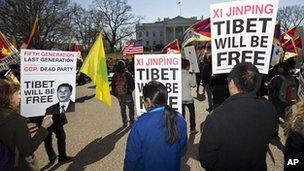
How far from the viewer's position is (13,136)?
141 inches

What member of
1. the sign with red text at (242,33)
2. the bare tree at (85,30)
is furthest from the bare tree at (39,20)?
the sign with red text at (242,33)

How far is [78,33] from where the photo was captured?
76438mm

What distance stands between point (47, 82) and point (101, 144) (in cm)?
299

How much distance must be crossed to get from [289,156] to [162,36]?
468 feet

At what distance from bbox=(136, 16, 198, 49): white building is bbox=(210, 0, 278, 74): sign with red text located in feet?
412

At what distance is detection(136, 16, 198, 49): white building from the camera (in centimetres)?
13468

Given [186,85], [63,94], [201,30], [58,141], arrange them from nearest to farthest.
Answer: [63,94], [58,141], [186,85], [201,30]

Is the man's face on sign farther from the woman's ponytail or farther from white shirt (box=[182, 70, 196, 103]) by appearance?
white shirt (box=[182, 70, 196, 103])

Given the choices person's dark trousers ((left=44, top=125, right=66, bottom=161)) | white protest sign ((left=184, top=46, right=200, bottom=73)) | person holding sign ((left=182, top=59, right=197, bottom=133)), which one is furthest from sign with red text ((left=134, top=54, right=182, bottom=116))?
white protest sign ((left=184, top=46, right=200, bottom=73))

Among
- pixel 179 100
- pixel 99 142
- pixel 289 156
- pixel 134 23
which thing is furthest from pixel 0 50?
pixel 134 23

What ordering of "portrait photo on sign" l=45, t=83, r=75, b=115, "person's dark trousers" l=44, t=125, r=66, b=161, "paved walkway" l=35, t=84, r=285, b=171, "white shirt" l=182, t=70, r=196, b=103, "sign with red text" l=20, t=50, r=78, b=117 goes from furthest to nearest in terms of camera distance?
"white shirt" l=182, t=70, r=196, b=103
"person's dark trousers" l=44, t=125, r=66, b=161
"paved walkway" l=35, t=84, r=285, b=171
"portrait photo on sign" l=45, t=83, r=75, b=115
"sign with red text" l=20, t=50, r=78, b=117

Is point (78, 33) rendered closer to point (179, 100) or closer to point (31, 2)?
point (31, 2)

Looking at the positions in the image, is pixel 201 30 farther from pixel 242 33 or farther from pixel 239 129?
pixel 239 129

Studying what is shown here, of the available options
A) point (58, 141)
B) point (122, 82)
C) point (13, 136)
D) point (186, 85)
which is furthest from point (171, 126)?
point (122, 82)
